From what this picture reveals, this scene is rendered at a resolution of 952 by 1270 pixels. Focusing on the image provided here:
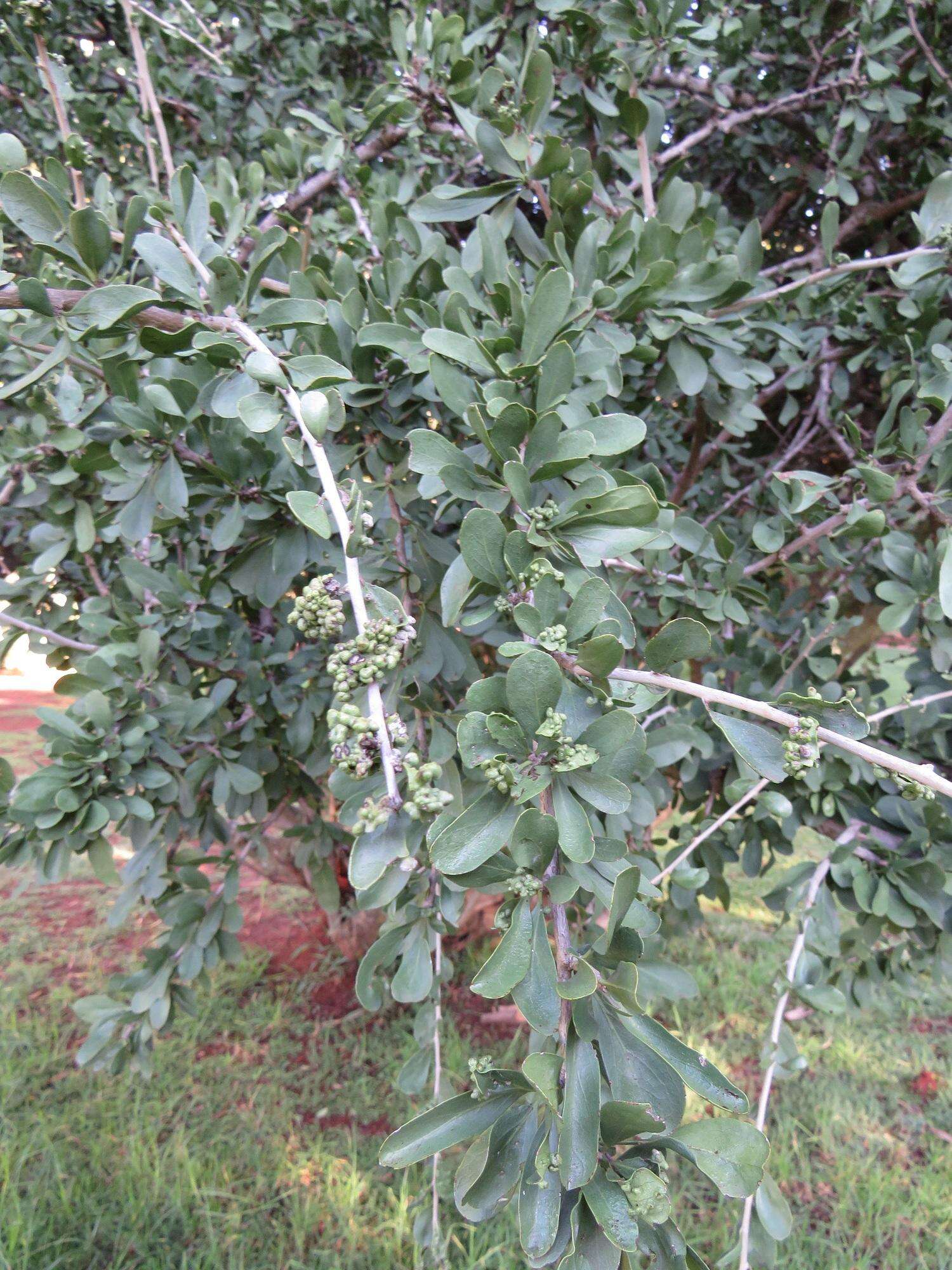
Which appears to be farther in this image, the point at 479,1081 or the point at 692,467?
A: the point at 692,467

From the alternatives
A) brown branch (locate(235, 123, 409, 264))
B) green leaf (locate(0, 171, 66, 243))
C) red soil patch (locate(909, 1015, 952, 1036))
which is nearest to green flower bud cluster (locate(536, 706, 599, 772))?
green leaf (locate(0, 171, 66, 243))

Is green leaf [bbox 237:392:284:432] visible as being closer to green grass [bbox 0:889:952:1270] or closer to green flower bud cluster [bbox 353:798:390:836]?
green flower bud cluster [bbox 353:798:390:836]

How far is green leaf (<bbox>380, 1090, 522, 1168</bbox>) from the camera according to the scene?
0.59 m

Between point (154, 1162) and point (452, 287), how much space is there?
2.34m

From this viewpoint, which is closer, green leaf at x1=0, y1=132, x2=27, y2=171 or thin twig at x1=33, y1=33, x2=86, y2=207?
green leaf at x1=0, y1=132, x2=27, y2=171

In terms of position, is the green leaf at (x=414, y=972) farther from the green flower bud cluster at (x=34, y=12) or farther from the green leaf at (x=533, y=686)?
the green flower bud cluster at (x=34, y=12)

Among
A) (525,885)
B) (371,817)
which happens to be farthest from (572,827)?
(371,817)

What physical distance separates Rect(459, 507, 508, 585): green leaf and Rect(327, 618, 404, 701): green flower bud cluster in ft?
0.33

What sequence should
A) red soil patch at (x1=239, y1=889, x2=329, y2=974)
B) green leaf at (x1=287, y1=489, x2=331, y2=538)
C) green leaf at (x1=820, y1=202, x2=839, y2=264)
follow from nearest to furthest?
green leaf at (x1=287, y1=489, x2=331, y2=538)
green leaf at (x1=820, y1=202, x2=839, y2=264)
red soil patch at (x1=239, y1=889, x2=329, y2=974)

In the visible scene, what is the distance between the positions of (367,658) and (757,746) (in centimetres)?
35

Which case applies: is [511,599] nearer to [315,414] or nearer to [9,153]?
[315,414]

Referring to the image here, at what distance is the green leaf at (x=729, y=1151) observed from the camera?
52 centimetres

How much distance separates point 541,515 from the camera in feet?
2.47

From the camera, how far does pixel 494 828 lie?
0.61 meters
